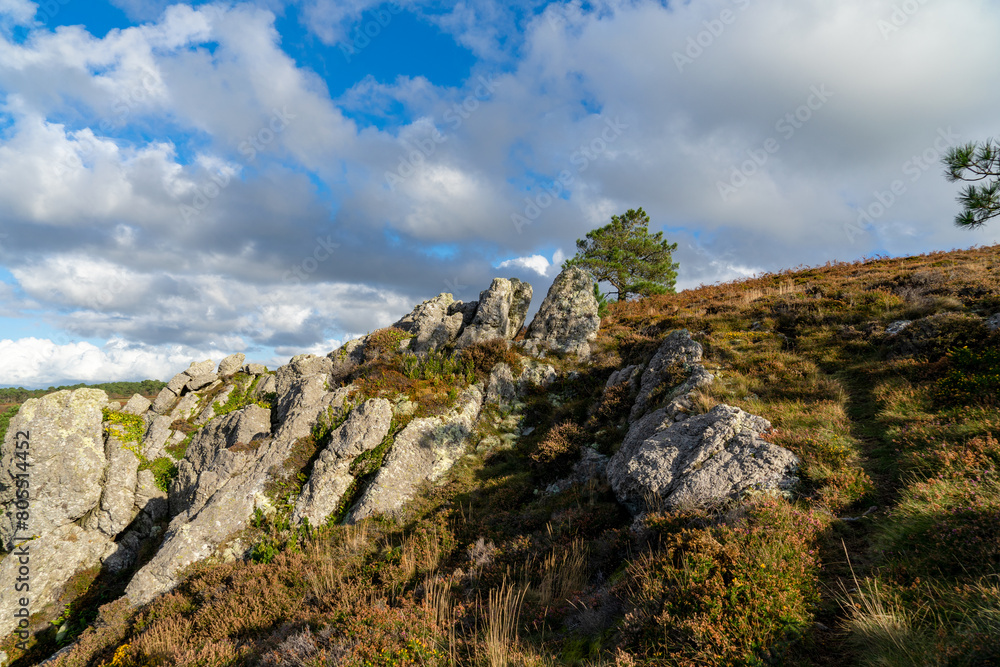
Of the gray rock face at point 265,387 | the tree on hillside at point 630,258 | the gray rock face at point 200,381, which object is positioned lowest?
the gray rock face at point 265,387

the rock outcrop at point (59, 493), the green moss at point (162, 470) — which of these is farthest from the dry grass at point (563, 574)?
the rock outcrop at point (59, 493)

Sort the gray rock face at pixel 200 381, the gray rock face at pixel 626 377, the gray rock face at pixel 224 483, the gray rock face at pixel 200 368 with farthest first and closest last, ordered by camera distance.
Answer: the gray rock face at pixel 200 368, the gray rock face at pixel 200 381, the gray rock face at pixel 626 377, the gray rock face at pixel 224 483

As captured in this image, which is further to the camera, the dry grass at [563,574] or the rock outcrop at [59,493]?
the rock outcrop at [59,493]

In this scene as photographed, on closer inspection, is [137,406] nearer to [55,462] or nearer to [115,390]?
[55,462]

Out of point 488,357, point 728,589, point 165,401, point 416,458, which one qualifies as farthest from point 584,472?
point 165,401

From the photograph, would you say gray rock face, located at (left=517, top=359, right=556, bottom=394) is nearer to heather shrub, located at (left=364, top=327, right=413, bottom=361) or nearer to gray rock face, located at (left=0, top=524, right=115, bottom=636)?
heather shrub, located at (left=364, top=327, right=413, bottom=361)

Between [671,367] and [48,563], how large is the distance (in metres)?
22.7

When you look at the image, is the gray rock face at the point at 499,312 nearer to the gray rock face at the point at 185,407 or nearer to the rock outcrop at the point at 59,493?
the gray rock face at the point at 185,407

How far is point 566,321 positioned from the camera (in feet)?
70.6

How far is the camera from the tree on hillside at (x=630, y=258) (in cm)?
3275

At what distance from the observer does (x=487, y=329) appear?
2105 centimetres

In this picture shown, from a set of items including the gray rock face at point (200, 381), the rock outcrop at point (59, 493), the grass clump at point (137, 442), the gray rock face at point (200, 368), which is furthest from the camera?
the gray rock face at point (200, 368)

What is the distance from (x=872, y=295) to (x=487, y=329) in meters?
17.5

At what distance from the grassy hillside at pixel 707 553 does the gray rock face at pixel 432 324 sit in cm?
500
